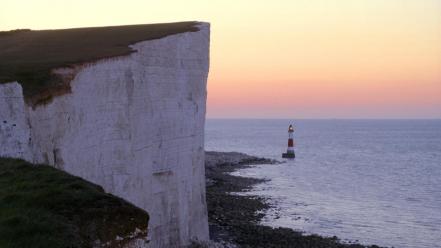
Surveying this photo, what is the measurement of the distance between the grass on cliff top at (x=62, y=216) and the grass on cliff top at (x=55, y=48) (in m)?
5.31

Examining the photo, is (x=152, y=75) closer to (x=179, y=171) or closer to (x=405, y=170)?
(x=179, y=171)

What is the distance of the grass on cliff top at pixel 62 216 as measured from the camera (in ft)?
21.2

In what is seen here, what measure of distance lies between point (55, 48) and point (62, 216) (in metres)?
12.0

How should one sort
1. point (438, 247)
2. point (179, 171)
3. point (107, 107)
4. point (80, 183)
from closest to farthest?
point (80, 183) → point (107, 107) → point (179, 171) → point (438, 247)

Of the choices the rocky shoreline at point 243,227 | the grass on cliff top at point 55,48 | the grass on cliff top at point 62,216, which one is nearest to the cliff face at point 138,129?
the grass on cliff top at point 55,48

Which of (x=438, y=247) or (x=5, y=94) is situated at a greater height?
(x=5, y=94)

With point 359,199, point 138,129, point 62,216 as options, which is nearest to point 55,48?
point 138,129

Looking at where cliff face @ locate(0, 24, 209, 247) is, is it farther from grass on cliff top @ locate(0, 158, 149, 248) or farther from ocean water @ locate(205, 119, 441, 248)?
ocean water @ locate(205, 119, 441, 248)

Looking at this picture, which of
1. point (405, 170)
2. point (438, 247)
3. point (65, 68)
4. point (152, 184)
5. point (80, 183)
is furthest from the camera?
point (405, 170)

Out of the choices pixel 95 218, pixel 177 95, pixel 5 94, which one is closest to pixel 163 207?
pixel 177 95

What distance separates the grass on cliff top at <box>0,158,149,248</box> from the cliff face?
4.07m

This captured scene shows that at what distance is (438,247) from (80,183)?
17.3m

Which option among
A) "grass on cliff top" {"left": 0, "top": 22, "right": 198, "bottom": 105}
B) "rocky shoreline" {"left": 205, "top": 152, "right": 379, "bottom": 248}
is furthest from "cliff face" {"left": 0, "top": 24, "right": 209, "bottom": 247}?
"rocky shoreline" {"left": 205, "top": 152, "right": 379, "bottom": 248}

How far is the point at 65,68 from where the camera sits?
14.1 m
